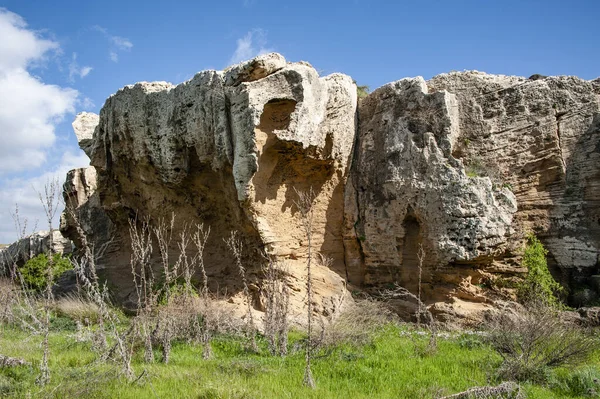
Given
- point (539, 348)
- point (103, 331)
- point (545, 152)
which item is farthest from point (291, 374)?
point (545, 152)

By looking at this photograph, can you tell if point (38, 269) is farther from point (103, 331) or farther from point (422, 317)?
point (422, 317)

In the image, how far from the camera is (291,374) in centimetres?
670

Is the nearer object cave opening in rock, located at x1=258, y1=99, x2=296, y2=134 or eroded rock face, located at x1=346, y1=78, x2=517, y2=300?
eroded rock face, located at x1=346, y1=78, x2=517, y2=300

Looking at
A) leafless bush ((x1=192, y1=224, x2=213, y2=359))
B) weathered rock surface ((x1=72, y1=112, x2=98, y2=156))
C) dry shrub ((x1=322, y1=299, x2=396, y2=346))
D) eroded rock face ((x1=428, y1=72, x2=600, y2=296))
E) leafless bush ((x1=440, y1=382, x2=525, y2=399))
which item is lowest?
leafless bush ((x1=440, y1=382, x2=525, y2=399))

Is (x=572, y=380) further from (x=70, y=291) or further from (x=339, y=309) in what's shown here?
(x=70, y=291)

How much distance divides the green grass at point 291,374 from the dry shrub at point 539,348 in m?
0.20

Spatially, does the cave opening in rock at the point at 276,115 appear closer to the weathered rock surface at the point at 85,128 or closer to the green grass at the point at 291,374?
the green grass at the point at 291,374

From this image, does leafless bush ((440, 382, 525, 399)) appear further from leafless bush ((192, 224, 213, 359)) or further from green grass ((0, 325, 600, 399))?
leafless bush ((192, 224, 213, 359))

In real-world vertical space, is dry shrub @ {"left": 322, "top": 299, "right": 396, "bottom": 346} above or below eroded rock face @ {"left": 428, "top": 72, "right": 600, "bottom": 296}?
below

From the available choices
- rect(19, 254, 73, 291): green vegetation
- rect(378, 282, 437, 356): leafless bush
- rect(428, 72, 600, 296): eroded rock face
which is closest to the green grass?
rect(378, 282, 437, 356): leafless bush

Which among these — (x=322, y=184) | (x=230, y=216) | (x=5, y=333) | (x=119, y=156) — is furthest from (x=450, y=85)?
(x=5, y=333)

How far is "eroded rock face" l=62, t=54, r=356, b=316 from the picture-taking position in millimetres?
10742

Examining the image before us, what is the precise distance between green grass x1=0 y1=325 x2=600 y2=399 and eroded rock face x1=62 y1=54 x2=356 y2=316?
3.34m

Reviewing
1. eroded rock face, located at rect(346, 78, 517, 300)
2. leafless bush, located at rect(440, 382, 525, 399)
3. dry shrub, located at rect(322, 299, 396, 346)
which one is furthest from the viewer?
eroded rock face, located at rect(346, 78, 517, 300)
